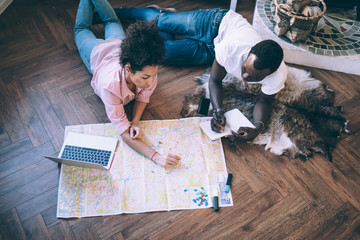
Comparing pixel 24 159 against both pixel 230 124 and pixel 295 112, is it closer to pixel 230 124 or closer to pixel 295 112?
pixel 230 124

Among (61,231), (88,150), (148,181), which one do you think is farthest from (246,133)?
(61,231)

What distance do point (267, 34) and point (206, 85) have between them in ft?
1.99

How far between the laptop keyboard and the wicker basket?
1385 millimetres

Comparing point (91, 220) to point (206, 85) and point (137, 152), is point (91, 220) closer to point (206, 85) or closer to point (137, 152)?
point (137, 152)

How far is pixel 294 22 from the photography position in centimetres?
162

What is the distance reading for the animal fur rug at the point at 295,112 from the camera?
1424 mm

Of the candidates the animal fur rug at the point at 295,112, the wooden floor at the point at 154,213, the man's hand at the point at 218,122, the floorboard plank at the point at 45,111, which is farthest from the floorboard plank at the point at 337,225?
the floorboard plank at the point at 45,111

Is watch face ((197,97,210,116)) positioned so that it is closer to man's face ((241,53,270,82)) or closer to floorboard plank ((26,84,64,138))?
man's face ((241,53,270,82))

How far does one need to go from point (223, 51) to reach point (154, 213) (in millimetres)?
872

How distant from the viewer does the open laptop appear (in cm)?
130

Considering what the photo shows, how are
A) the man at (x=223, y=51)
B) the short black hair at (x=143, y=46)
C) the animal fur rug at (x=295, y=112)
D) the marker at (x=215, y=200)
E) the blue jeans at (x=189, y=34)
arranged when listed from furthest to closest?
the blue jeans at (x=189, y=34), the animal fur rug at (x=295, y=112), the marker at (x=215, y=200), the man at (x=223, y=51), the short black hair at (x=143, y=46)

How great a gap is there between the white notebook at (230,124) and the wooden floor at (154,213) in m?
0.12

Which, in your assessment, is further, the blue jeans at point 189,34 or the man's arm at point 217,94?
the blue jeans at point 189,34

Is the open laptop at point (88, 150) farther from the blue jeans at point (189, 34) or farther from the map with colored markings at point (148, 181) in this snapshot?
the blue jeans at point (189, 34)
